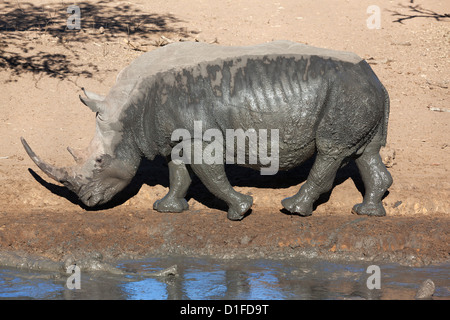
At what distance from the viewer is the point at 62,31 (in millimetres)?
13195

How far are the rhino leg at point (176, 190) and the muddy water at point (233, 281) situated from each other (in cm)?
98

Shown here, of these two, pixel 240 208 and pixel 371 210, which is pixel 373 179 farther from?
pixel 240 208

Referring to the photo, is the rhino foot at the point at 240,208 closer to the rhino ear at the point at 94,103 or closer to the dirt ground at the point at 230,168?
the dirt ground at the point at 230,168

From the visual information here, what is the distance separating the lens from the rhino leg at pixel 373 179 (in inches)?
333

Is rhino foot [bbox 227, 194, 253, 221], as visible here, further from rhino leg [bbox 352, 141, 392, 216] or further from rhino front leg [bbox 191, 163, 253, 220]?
rhino leg [bbox 352, 141, 392, 216]

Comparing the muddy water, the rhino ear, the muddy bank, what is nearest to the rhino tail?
the muddy bank

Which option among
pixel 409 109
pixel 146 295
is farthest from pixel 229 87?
pixel 409 109

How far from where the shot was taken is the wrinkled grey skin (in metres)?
7.95

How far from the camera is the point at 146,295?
7.11m

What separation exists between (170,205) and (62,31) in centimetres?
548

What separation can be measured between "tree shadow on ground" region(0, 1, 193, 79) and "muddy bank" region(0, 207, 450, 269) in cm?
417

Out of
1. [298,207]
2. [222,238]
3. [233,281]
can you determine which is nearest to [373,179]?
[298,207]

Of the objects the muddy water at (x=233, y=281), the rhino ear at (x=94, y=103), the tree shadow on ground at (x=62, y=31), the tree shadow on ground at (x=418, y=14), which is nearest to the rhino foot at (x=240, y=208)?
the muddy water at (x=233, y=281)

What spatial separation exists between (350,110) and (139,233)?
97.6 inches
